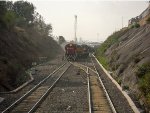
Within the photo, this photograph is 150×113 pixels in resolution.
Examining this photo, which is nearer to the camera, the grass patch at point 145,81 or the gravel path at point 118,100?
the gravel path at point 118,100

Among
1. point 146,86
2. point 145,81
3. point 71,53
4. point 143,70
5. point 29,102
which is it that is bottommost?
point 29,102

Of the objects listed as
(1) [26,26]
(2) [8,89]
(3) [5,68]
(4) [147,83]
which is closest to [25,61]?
(3) [5,68]

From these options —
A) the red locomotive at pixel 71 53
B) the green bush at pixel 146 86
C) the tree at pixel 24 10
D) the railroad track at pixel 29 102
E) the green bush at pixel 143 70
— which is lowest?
the railroad track at pixel 29 102

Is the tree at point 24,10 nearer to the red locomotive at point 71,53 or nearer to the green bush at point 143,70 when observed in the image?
the red locomotive at point 71,53

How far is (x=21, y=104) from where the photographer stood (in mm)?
17719

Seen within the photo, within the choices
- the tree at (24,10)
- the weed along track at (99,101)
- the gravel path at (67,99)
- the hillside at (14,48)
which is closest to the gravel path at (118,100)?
the weed along track at (99,101)

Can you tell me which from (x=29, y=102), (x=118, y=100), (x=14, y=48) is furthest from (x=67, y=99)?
(x=14, y=48)

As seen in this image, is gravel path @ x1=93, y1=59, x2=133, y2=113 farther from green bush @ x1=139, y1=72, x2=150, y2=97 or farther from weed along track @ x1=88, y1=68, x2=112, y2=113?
green bush @ x1=139, y1=72, x2=150, y2=97

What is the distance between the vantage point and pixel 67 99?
1911 cm

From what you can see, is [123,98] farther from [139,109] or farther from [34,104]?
[34,104]

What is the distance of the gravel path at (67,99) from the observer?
16422mm

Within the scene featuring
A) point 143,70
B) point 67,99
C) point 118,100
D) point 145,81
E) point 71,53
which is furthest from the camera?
point 71,53

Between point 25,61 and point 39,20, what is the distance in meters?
66.0

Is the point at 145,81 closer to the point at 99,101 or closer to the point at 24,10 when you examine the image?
the point at 99,101
